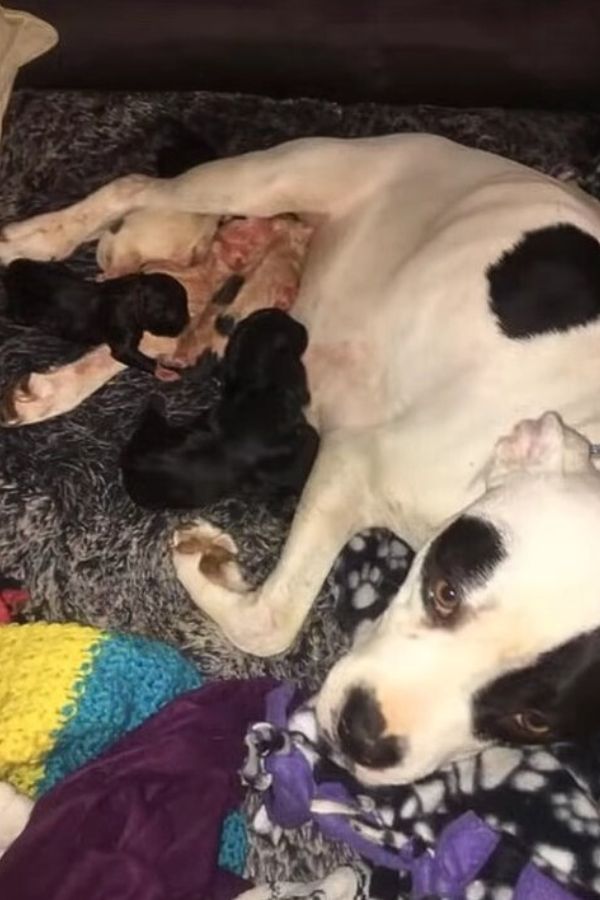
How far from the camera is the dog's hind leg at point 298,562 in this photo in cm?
323

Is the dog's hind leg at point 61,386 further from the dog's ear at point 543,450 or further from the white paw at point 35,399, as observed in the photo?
the dog's ear at point 543,450

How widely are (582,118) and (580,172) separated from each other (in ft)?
0.48

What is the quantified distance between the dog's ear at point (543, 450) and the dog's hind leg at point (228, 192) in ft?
2.71

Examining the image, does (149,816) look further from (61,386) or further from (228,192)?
(228,192)

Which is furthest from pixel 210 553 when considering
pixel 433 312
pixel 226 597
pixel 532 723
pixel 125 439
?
pixel 532 723

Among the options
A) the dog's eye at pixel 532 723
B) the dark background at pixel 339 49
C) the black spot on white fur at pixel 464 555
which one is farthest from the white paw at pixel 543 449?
the dark background at pixel 339 49

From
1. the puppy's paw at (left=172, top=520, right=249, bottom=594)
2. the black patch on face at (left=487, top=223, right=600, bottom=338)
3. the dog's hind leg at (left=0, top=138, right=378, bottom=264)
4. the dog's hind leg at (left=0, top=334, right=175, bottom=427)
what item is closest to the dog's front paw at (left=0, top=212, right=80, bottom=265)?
the dog's hind leg at (left=0, top=138, right=378, bottom=264)

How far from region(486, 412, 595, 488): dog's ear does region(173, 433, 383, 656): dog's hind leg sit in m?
0.39

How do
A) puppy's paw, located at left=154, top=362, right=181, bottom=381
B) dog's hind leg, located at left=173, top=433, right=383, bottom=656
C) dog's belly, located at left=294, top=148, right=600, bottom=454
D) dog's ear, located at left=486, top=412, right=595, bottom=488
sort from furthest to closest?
puppy's paw, located at left=154, top=362, right=181, bottom=381, dog's hind leg, located at left=173, top=433, right=383, bottom=656, dog's belly, located at left=294, top=148, right=600, bottom=454, dog's ear, located at left=486, top=412, right=595, bottom=488

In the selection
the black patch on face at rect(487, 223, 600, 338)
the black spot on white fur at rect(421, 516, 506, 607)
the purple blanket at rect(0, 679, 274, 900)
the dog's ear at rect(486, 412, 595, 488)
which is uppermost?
the black patch on face at rect(487, 223, 600, 338)

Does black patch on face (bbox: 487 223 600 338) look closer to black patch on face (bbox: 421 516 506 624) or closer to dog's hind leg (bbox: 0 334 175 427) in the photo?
black patch on face (bbox: 421 516 506 624)

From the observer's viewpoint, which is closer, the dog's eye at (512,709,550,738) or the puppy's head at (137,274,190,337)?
the dog's eye at (512,709,550,738)

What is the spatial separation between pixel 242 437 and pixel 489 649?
79 cm

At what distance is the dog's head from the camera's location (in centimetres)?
267
